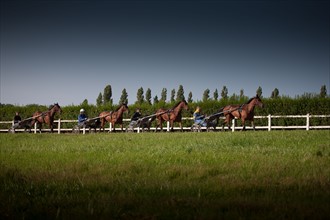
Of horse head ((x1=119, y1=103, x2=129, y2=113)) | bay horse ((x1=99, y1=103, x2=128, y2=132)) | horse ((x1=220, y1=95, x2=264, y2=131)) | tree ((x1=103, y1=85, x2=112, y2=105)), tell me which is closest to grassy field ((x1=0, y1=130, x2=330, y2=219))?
horse ((x1=220, y1=95, x2=264, y2=131))

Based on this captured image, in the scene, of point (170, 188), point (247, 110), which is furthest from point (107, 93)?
point (170, 188)

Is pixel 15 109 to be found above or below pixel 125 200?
above

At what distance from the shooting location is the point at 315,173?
5215mm

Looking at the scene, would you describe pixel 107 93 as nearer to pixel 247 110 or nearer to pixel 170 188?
pixel 247 110

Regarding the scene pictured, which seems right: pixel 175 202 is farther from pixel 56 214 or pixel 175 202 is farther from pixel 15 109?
pixel 15 109

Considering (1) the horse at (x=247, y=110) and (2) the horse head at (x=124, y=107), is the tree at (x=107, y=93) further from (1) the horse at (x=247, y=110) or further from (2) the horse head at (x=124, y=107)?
(1) the horse at (x=247, y=110)

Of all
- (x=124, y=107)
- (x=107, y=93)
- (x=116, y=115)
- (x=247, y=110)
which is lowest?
(x=116, y=115)

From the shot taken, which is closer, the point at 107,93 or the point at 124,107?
the point at 124,107

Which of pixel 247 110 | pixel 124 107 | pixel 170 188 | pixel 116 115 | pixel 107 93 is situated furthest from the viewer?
pixel 107 93

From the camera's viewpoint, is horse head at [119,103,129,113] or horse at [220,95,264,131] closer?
horse at [220,95,264,131]

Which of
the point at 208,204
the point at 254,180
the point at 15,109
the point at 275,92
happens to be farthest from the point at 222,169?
the point at 275,92

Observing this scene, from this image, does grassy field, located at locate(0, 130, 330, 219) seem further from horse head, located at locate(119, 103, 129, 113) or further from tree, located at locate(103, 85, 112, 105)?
tree, located at locate(103, 85, 112, 105)

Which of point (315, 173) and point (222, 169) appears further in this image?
point (222, 169)

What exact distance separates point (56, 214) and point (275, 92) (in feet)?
402
